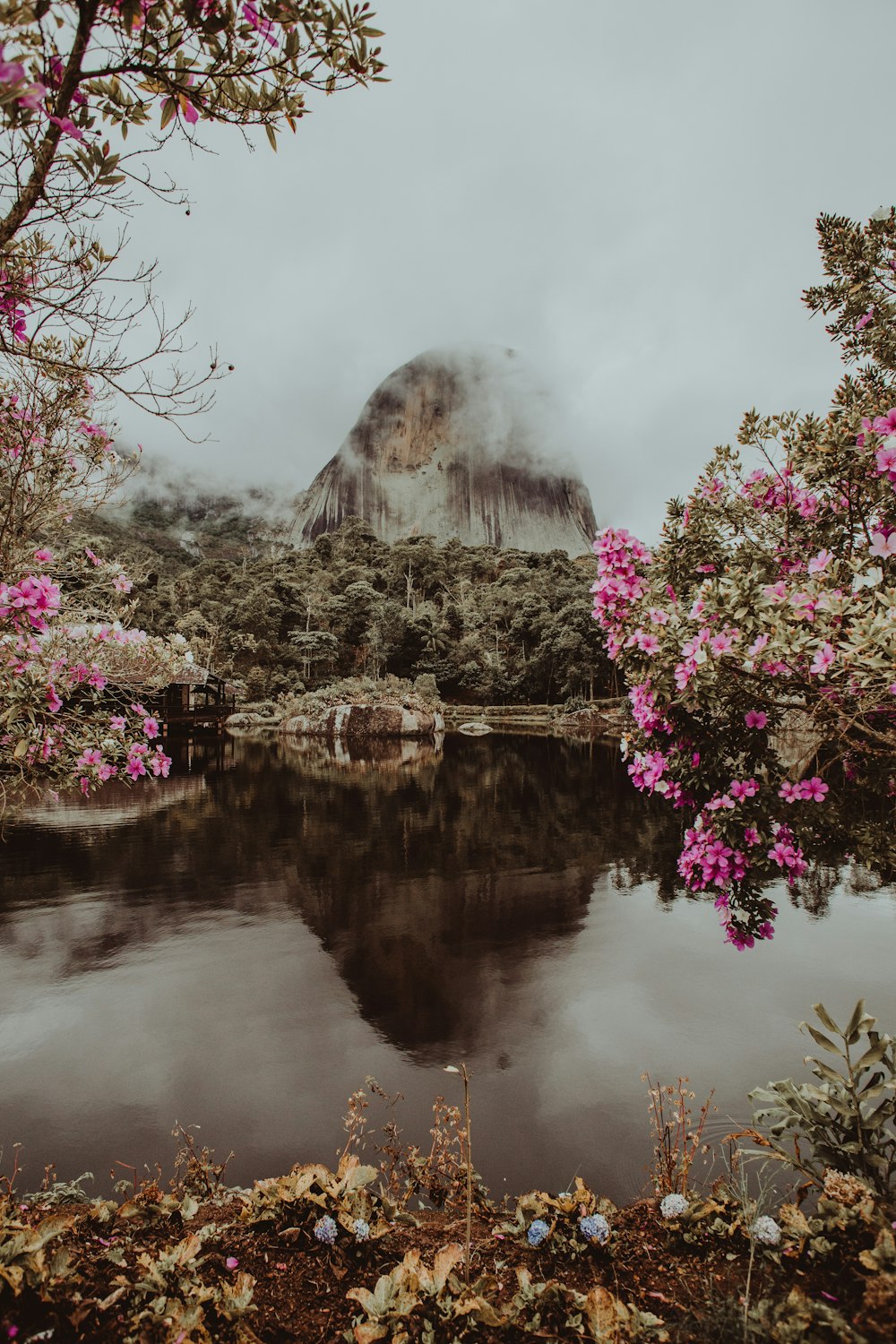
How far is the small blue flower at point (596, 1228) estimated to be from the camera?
2426 mm

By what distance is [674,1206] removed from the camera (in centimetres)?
254

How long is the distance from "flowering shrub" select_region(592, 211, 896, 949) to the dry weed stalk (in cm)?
108

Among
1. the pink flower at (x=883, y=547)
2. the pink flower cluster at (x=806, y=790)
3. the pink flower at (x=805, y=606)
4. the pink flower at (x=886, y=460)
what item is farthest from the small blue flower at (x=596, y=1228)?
the pink flower at (x=886, y=460)

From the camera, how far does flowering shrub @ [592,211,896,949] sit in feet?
8.37

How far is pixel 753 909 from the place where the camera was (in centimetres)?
319

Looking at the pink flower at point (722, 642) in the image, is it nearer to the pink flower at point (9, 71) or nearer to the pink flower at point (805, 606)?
the pink flower at point (805, 606)

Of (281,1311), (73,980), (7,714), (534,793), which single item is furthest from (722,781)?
(534,793)

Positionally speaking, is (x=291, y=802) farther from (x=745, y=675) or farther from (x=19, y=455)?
(x=745, y=675)

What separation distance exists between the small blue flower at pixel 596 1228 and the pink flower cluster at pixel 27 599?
3693 mm

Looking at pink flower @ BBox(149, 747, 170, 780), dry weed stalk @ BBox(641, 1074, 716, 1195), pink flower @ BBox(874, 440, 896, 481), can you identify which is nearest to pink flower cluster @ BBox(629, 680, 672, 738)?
pink flower @ BBox(874, 440, 896, 481)

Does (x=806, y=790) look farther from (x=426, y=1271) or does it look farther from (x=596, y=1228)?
(x=426, y=1271)

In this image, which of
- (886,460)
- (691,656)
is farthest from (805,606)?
(886,460)

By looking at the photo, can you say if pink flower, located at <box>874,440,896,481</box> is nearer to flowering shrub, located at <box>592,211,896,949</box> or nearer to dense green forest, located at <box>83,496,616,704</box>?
flowering shrub, located at <box>592,211,896,949</box>

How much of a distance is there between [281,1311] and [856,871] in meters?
11.8
